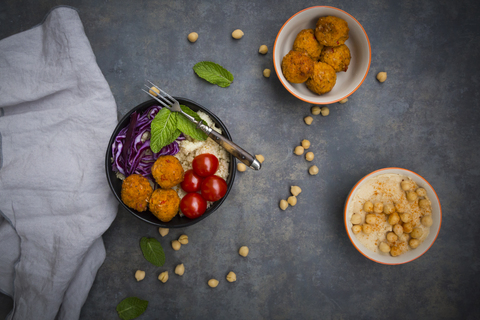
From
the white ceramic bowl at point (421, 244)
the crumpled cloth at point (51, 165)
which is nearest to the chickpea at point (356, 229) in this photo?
the white ceramic bowl at point (421, 244)

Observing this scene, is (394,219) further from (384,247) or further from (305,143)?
(305,143)

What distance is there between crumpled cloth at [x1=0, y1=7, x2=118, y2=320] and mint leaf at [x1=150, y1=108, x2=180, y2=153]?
23.4 inches

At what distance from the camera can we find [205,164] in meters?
1.96

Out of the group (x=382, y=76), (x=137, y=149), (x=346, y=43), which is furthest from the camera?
(x=382, y=76)

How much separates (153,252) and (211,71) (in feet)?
5.40

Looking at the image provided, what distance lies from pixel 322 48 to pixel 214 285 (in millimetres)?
2200

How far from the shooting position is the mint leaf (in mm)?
1916

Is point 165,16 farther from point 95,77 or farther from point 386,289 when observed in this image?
point 386,289

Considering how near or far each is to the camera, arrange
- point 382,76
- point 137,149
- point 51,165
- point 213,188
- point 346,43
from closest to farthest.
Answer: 1. point 213,188
2. point 137,149
3. point 51,165
4. point 346,43
5. point 382,76

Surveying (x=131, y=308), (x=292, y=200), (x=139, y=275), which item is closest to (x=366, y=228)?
(x=292, y=200)

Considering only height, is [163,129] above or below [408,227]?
above

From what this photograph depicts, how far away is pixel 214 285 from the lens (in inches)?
93.4

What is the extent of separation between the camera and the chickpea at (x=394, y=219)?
2250 millimetres

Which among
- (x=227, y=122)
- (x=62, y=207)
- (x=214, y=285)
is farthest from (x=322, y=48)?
(x=62, y=207)
